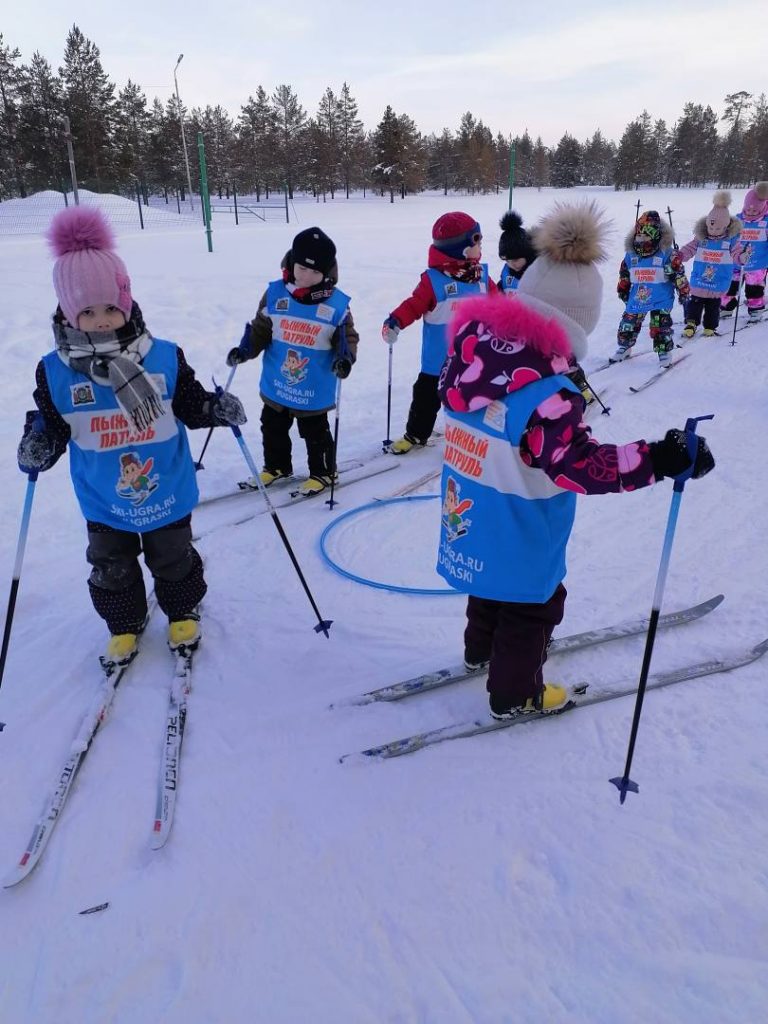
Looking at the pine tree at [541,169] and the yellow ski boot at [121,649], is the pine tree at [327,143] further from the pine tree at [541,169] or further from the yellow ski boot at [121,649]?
the yellow ski boot at [121,649]

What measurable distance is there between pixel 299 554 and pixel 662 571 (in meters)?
2.41

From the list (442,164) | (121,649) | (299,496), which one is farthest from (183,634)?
(442,164)

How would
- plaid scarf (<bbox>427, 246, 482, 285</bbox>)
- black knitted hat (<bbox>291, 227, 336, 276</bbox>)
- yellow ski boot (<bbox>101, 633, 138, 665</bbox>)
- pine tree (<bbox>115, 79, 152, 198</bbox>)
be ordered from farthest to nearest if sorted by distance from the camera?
pine tree (<bbox>115, 79, 152, 198</bbox>) → plaid scarf (<bbox>427, 246, 482, 285</bbox>) → black knitted hat (<bbox>291, 227, 336, 276</bbox>) → yellow ski boot (<bbox>101, 633, 138, 665</bbox>)

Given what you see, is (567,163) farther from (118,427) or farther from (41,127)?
(118,427)

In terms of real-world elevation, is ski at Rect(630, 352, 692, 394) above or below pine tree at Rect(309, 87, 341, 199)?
below

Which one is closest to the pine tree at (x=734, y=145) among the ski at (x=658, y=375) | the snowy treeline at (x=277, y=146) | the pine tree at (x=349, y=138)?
the snowy treeline at (x=277, y=146)

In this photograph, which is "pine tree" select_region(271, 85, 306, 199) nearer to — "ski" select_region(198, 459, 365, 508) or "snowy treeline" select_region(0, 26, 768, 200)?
"snowy treeline" select_region(0, 26, 768, 200)

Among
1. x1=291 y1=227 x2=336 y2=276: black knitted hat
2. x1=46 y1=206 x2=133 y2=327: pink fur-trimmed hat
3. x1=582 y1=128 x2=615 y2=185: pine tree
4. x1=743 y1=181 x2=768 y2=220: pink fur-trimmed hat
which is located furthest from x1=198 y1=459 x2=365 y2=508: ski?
x1=582 y1=128 x2=615 y2=185: pine tree

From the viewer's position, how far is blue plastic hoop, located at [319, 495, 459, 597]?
357 centimetres

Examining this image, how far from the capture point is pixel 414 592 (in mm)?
3580

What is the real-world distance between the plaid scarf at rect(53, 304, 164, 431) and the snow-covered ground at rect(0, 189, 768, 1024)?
4.06 feet

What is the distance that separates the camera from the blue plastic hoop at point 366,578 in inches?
140

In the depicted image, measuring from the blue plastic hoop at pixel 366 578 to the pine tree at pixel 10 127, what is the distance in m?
43.5

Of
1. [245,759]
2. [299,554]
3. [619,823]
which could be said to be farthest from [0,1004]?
[299,554]
